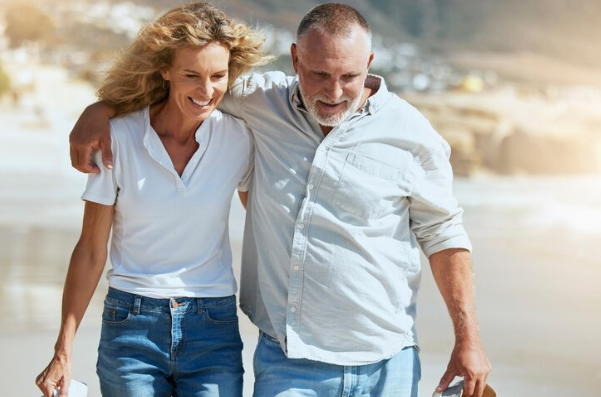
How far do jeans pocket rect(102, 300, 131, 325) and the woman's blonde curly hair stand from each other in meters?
0.41

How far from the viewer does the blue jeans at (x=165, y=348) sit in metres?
1.95

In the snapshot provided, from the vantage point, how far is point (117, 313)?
1972 mm

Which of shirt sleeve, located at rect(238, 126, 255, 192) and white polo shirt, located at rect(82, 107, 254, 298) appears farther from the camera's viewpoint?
shirt sleeve, located at rect(238, 126, 255, 192)

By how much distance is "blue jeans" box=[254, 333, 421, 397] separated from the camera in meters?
2.02

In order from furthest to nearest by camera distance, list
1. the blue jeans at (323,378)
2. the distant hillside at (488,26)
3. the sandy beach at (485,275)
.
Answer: the distant hillside at (488,26)
the sandy beach at (485,275)
the blue jeans at (323,378)

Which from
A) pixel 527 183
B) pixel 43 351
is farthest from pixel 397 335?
pixel 527 183

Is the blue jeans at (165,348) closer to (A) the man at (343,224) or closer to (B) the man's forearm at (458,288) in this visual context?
(A) the man at (343,224)

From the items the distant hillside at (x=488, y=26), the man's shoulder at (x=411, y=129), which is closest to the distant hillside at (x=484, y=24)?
the distant hillside at (x=488, y=26)

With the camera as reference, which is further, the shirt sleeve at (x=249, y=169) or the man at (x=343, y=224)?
the shirt sleeve at (x=249, y=169)

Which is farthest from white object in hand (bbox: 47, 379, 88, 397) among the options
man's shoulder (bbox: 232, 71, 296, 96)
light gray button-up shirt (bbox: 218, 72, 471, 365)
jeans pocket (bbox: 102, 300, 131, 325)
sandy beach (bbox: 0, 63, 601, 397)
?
sandy beach (bbox: 0, 63, 601, 397)

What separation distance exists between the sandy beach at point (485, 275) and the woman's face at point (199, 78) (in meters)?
1.72

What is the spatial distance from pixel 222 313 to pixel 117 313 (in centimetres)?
21

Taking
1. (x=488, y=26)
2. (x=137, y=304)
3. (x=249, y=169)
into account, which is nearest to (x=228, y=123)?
(x=249, y=169)

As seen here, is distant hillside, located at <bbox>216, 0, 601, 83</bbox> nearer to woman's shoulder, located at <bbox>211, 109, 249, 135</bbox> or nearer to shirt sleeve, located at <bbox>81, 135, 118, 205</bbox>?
woman's shoulder, located at <bbox>211, 109, 249, 135</bbox>
